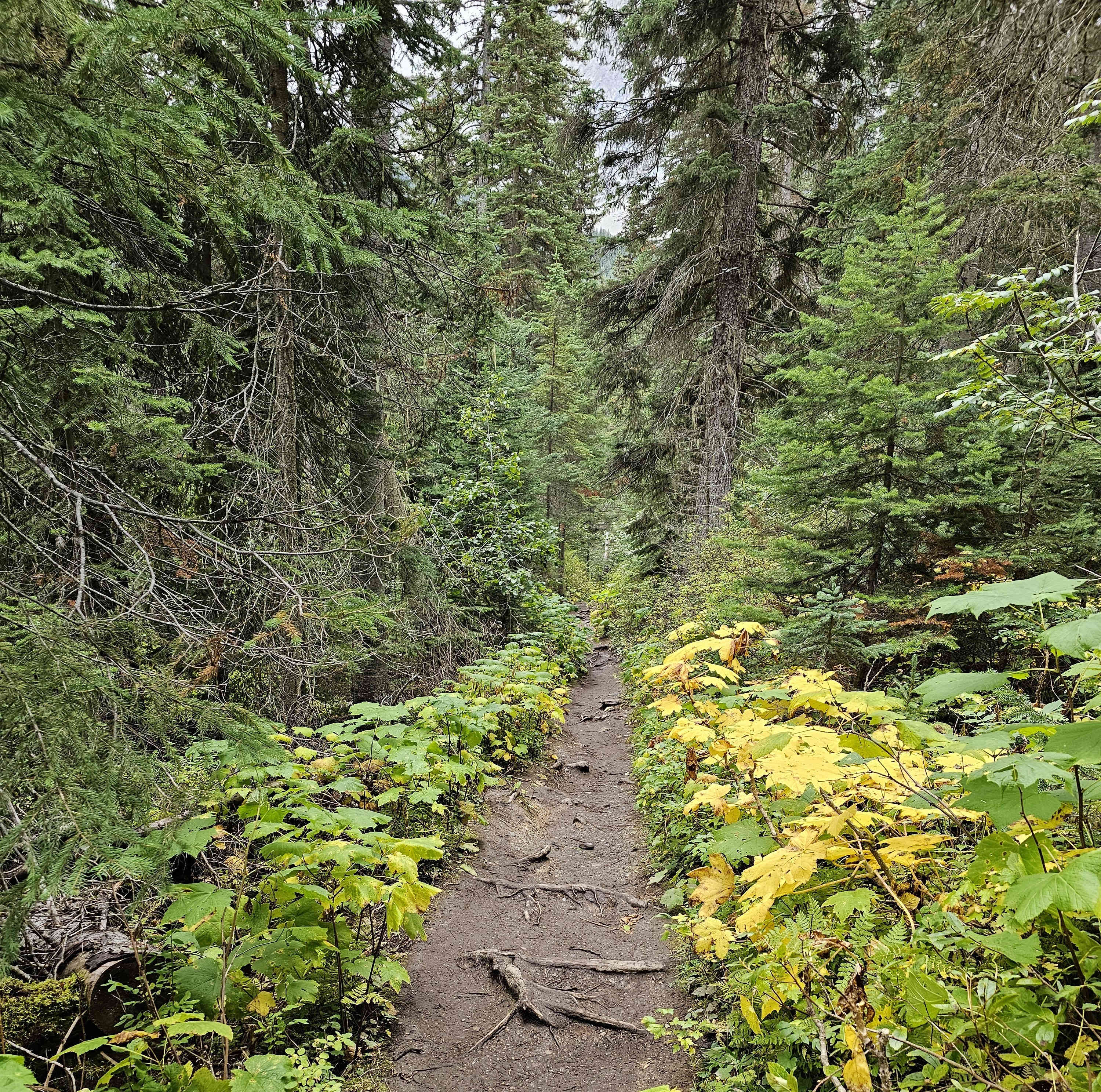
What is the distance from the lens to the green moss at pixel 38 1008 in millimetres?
2479

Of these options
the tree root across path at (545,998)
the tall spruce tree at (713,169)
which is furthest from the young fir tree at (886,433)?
the tall spruce tree at (713,169)

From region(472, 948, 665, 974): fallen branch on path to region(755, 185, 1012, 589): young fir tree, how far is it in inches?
148

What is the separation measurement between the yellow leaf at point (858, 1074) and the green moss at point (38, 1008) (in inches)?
122

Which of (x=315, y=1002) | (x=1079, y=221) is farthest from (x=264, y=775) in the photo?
(x=1079, y=221)

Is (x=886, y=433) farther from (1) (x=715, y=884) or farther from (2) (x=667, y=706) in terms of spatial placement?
(1) (x=715, y=884)

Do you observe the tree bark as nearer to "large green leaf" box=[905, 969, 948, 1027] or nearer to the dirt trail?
the dirt trail

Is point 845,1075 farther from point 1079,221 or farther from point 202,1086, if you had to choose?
point 1079,221

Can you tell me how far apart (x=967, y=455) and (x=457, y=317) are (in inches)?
232

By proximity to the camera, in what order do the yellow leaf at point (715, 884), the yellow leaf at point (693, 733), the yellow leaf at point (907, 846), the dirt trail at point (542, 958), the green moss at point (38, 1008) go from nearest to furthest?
the yellow leaf at point (907, 846) < the green moss at point (38, 1008) < the yellow leaf at point (715, 884) < the dirt trail at point (542, 958) < the yellow leaf at point (693, 733)

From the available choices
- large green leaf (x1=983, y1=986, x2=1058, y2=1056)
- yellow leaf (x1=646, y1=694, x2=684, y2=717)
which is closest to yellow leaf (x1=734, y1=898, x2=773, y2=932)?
large green leaf (x1=983, y1=986, x2=1058, y2=1056)

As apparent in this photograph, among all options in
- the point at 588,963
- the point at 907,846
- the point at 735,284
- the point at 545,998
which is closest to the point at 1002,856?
the point at 907,846

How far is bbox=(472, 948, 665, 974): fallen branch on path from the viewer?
12.8ft

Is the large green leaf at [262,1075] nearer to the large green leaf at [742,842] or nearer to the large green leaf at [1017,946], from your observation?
the large green leaf at [742,842]

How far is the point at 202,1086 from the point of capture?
230 cm
